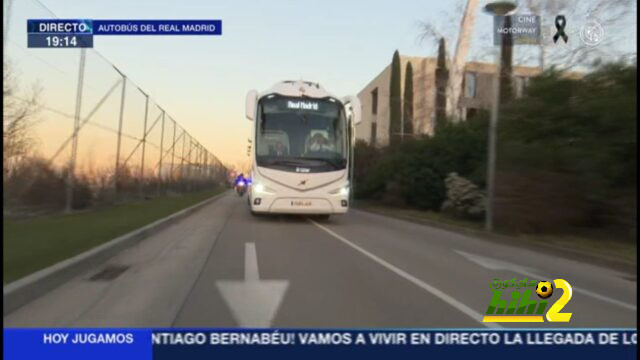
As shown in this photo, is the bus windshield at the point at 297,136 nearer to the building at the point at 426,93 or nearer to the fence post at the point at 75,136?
the fence post at the point at 75,136

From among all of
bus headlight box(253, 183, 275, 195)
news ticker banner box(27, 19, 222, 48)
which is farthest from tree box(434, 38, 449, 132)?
news ticker banner box(27, 19, 222, 48)

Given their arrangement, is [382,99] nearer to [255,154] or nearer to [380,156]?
[380,156]

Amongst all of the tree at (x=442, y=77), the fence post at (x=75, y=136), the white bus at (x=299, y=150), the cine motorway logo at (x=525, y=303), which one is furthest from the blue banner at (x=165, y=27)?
the tree at (x=442, y=77)

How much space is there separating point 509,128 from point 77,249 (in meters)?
11.7

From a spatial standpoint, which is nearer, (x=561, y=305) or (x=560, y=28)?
(x=561, y=305)

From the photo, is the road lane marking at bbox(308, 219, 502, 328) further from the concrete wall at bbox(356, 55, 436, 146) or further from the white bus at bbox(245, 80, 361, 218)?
the concrete wall at bbox(356, 55, 436, 146)

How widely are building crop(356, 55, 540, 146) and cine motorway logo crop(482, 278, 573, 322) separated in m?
14.0

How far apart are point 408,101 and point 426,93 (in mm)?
4947

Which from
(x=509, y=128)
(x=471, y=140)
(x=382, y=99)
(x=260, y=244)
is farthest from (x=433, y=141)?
(x=382, y=99)

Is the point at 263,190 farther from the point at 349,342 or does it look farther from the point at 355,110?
the point at 349,342

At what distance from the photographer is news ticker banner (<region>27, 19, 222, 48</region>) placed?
11.3 meters

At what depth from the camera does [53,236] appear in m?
11.9

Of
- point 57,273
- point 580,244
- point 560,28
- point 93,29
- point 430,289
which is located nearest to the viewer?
point 57,273

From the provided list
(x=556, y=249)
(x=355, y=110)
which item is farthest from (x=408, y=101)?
(x=556, y=249)
